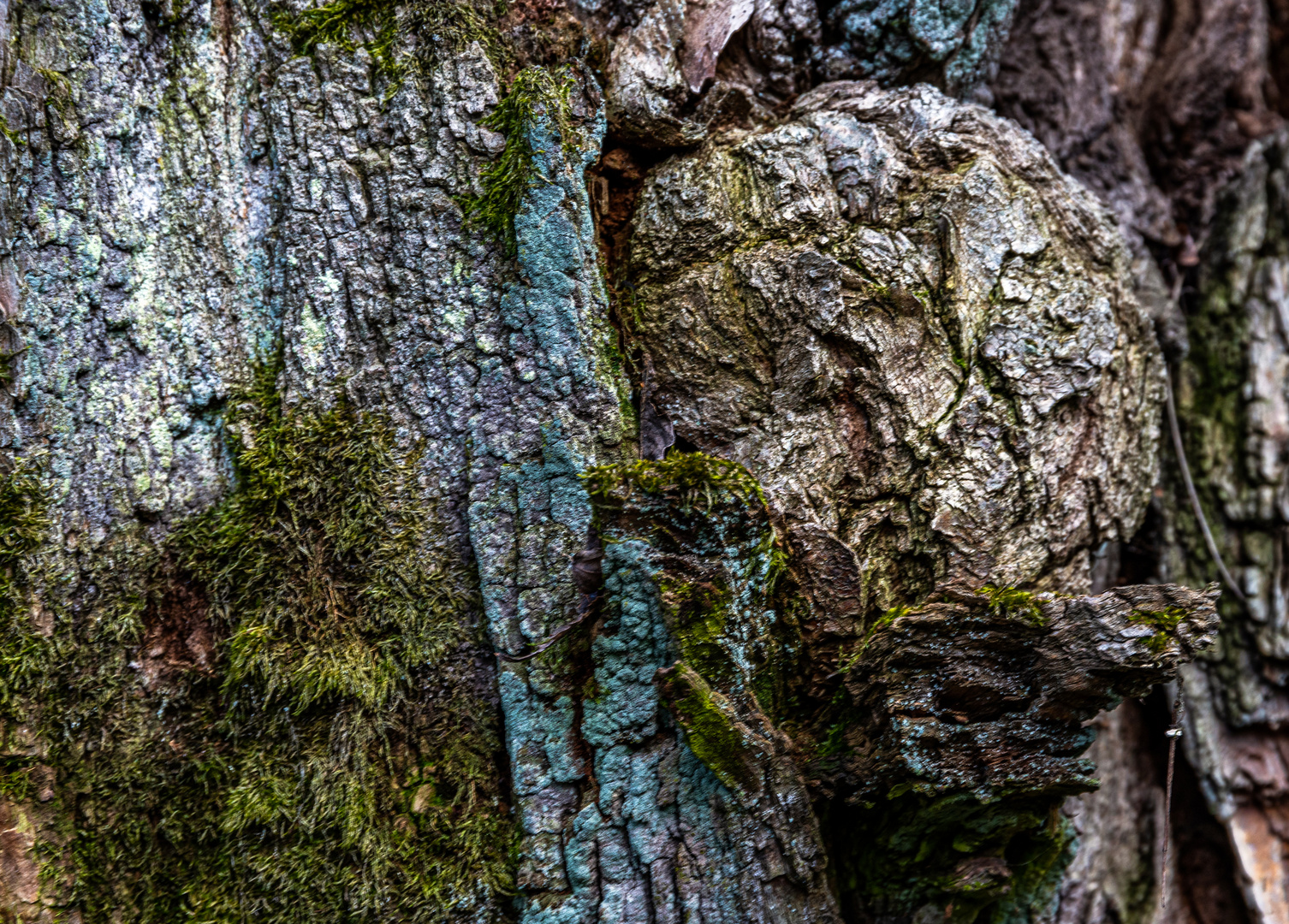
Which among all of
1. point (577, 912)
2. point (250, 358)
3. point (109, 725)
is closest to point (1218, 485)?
point (577, 912)

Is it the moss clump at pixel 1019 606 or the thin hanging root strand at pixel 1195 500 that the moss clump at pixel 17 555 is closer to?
the moss clump at pixel 1019 606

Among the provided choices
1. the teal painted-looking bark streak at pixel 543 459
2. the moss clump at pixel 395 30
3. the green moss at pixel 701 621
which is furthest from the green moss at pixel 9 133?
the green moss at pixel 701 621

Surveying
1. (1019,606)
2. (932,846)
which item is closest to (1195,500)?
(1019,606)

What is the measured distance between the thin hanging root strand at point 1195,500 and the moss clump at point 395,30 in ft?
6.60

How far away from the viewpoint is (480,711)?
165 centimetres

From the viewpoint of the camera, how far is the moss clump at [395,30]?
1.71 metres

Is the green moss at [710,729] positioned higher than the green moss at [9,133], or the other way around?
the green moss at [9,133]

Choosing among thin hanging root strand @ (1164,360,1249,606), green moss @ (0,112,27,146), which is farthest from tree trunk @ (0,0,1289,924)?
thin hanging root strand @ (1164,360,1249,606)

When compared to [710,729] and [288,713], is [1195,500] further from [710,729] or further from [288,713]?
[288,713]

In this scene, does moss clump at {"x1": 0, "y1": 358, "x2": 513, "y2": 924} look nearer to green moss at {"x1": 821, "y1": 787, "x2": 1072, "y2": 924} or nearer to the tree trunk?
the tree trunk

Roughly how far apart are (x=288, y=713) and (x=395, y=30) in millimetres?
1492

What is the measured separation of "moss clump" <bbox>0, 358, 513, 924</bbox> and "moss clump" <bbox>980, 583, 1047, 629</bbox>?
105 centimetres

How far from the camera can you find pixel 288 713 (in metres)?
1.61

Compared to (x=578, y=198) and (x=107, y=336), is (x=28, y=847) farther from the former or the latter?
(x=578, y=198)
